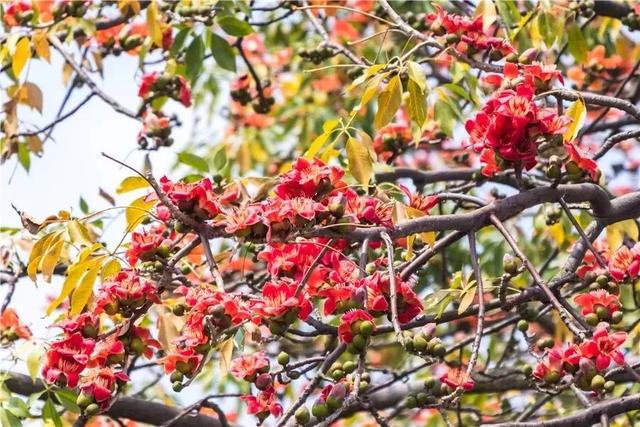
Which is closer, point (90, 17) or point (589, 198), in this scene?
point (589, 198)

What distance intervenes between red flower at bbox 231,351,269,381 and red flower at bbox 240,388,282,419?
0.06 m

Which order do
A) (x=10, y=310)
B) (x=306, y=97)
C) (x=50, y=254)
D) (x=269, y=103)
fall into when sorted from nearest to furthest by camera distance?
(x=50, y=254)
(x=10, y=310)
(x=269, y=103)
(x=306, y=97)

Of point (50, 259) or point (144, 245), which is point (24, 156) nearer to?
point (50, 259)

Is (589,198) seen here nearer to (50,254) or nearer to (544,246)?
(50,254)

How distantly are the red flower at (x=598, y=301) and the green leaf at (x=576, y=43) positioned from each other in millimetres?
1725

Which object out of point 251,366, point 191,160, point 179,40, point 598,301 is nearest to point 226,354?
point 251,366

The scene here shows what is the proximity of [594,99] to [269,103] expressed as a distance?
2.33 m

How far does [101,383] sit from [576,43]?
97.2 inches

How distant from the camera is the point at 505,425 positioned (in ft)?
7.97

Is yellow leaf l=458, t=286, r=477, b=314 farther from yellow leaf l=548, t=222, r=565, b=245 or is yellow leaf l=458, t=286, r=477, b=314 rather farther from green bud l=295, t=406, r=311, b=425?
yellow leaf l=548, t=222, r=565, b=245

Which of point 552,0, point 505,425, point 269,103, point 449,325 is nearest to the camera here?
point 505,425

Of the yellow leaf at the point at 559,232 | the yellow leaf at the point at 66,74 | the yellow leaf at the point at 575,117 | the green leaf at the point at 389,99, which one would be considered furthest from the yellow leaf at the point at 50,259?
the yellow leaf at the point at 559,232

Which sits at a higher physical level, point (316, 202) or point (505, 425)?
point (316, 202)

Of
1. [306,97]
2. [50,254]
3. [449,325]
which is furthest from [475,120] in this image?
[306,97]
